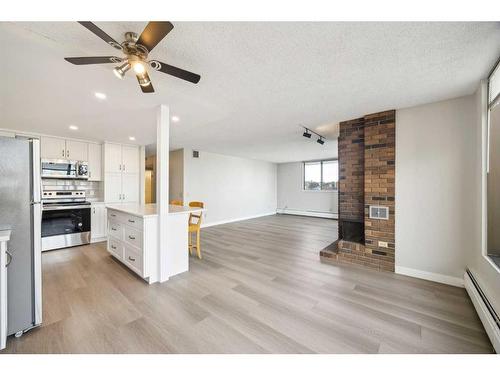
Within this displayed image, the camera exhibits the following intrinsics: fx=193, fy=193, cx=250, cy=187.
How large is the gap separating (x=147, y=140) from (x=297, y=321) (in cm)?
460

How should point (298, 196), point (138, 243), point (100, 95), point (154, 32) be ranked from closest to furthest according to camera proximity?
point (154, 32), point (100, 95), point (138, 243), point (298, 196)

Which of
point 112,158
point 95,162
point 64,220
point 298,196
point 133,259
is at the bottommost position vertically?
point 133,259

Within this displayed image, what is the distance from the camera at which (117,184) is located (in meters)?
4.69

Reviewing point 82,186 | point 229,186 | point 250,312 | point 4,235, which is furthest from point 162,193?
point 229,186

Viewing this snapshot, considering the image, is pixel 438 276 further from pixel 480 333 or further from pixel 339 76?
pixel 339 76

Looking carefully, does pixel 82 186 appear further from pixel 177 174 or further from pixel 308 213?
pixel 308 213

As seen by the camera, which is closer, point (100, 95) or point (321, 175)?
point (100, 95)

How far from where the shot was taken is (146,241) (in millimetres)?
2518

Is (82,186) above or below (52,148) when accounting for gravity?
below

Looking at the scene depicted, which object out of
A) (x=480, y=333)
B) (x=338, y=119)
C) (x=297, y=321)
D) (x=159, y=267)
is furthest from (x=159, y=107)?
(x=480, y=333)

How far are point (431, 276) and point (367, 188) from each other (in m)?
1.38

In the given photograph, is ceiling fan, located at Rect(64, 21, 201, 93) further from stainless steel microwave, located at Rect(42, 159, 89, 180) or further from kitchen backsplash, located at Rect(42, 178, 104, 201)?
kitchen backsplash, located at Rect(42, 178, 104, 201)

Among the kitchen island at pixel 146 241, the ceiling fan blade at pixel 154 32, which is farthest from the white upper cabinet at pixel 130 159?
the ceiling fan blade at pixel 154 32

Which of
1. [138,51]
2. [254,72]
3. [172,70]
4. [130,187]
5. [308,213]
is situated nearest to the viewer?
[138,51]
